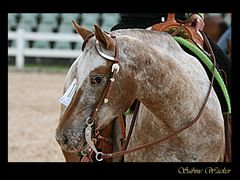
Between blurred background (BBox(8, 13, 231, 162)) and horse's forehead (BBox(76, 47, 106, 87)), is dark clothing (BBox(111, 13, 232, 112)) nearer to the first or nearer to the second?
horse's forehead (BBox(76, 47, 106, 87))

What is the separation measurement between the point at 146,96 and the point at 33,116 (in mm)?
4492

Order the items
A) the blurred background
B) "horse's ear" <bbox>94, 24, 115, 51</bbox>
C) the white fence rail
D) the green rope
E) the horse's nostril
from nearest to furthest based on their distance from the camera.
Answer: "horse's ear" <bbox>94, 24, 115, 51</bbox>
the horse's nostril
the green rope
the blurred background
the white fence rail

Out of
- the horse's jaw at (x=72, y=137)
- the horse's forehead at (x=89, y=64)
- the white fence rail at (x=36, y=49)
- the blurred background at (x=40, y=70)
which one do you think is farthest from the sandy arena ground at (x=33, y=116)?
the horse's forehead at (x=89, y=64)

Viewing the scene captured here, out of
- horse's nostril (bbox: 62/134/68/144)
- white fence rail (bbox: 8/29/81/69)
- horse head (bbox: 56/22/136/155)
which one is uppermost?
horse head (bbox: 56/22/136/155)

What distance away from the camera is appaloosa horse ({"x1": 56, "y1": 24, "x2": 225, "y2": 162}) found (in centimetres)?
225

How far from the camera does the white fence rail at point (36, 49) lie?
10812 millimetres

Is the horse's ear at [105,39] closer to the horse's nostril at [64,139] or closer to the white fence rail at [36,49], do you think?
the horse's nostril at [64,139]

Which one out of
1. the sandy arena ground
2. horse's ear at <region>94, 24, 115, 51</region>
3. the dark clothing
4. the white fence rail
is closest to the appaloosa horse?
horse's ear at <region>94, 24, 115, 51</region>

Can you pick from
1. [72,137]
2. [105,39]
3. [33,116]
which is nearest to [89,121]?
[72,137]

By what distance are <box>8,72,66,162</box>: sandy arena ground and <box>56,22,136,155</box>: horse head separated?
99.8 inches

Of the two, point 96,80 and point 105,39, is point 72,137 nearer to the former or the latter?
point 96,80

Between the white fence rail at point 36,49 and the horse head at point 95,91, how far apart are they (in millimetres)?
8319
